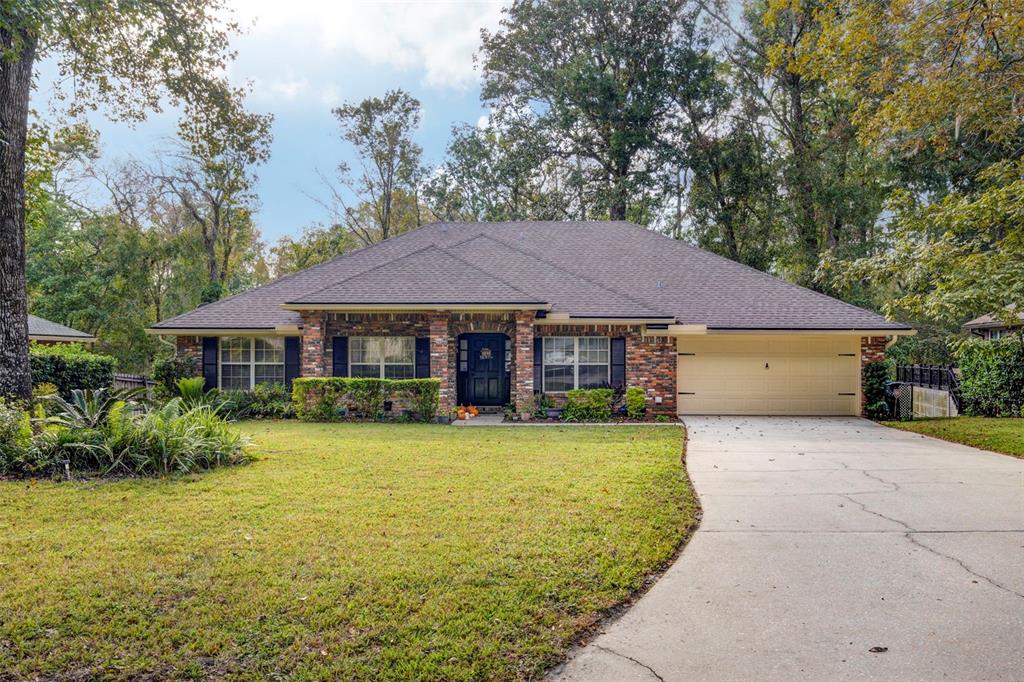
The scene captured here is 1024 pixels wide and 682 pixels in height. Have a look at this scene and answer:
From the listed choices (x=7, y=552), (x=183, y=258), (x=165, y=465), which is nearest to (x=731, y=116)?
(x=183, y=258)

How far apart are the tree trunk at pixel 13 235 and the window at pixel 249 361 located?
5.42 metres

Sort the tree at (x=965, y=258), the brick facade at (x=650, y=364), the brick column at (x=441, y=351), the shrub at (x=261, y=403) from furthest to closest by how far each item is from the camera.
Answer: the brick facade at (x=650, y=364)
the shrub at (x=261, y=403)
the brick column at (x=441, y=351)
the tree at (x=965, y=258)

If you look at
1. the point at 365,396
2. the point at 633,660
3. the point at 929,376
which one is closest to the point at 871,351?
the point at 929,376

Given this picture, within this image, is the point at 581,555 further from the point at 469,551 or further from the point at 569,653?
the point at 569,653

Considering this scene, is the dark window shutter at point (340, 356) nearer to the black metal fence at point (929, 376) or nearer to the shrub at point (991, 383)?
the shrub at point (991, 383)

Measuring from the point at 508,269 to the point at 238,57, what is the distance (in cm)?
799

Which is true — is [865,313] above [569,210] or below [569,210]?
below

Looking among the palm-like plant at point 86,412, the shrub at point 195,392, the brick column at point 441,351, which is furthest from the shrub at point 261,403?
the palm-like plant at point 86,412

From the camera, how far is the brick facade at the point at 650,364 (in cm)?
1427

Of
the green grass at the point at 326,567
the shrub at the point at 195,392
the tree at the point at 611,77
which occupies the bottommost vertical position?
the green grass at the point at 326,567

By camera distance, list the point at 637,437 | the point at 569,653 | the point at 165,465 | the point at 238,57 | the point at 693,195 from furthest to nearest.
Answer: the point at 693,195 → the point at 238,57 → the point at 637,437 → the point at 165,465 → the point at 569,653

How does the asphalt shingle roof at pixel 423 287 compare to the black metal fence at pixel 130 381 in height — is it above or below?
above

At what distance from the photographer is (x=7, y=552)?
14.5 feet

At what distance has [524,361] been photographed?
13938mm
